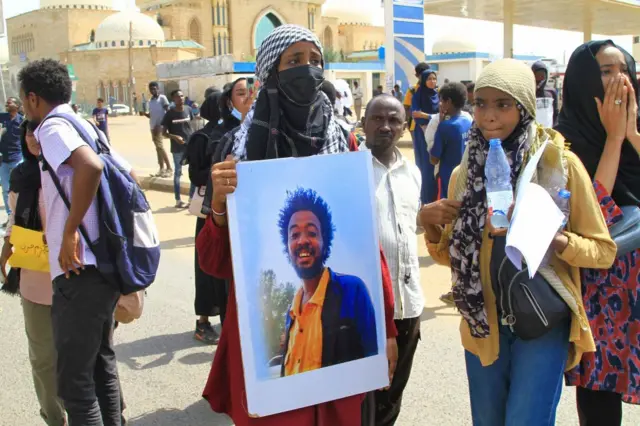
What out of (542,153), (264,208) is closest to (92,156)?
(264,208)

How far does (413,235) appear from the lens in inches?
120

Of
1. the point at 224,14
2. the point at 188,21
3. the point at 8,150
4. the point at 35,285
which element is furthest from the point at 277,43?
the point at 188,21

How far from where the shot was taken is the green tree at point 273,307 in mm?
2072

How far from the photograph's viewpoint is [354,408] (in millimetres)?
2207

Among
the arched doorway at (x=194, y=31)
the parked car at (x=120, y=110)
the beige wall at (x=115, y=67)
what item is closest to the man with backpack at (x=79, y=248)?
the parked car at (x=120, y=110)

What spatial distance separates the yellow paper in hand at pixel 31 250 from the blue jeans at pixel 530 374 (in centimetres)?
212

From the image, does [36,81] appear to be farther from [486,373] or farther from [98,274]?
[486,373]

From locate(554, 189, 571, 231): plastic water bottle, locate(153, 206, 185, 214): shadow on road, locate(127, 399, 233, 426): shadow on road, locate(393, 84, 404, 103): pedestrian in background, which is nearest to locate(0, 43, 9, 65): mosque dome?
locate(393, 84, 404, 103): pedestrian in background

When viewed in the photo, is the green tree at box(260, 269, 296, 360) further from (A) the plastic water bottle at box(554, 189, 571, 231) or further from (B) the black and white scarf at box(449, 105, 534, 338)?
(A) the plastic water bottle at box(554, 189, 571, 231)

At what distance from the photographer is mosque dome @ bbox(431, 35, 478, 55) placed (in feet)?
223

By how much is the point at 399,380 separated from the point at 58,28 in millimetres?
77729

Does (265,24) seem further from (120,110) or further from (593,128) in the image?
(593,128)

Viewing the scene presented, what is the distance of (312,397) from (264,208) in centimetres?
64

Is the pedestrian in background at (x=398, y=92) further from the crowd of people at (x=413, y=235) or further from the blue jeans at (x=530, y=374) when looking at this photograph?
the blue jeans at (x=530, y=374)
